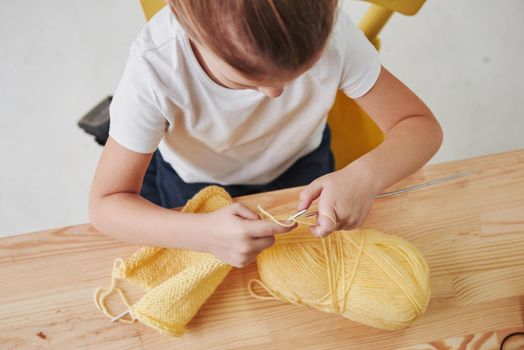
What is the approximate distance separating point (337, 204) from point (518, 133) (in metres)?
1.17

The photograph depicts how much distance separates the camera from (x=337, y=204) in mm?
631

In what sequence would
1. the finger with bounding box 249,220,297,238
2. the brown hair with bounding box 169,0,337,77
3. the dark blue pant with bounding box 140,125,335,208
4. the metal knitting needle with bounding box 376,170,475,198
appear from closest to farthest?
the brown hair with bounding box 169,0,337,77, the finger with bounding box 249,220,297,238, the metal knitting needle with bounding box 376,170,475,198, the dark blue pant with bounding box 140,125,335,208

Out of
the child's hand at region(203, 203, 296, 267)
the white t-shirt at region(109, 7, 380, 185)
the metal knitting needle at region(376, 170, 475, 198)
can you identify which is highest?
the white t-shirt at region(109, 7, 380, 185)

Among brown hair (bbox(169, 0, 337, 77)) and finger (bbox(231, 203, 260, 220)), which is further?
finger (bbox(231, 203, 260, 220))

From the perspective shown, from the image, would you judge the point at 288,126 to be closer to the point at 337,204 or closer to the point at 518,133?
the point at 337,204

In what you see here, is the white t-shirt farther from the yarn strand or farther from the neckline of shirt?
the yarn strand

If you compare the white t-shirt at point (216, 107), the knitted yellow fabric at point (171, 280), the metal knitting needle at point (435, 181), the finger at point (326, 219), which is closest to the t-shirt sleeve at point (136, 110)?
the white t-shirt at point (216, 107)

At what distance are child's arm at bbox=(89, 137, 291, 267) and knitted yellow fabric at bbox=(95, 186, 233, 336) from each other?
22 millimetres

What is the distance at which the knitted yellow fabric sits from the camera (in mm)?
624

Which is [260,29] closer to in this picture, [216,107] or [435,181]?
[216,107]

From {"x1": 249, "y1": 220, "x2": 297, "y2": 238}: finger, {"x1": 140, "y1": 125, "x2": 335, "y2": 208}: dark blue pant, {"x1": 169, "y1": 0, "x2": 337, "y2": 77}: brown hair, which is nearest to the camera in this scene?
{"x1": 169, "y1": 0, "x2": 337, "y2": 77}: brown hair

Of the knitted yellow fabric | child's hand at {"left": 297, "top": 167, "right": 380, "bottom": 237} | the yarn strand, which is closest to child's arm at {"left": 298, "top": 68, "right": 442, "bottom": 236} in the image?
child's hand at {"left": 297, "top": 167, "right": 380, "bottom": 237}

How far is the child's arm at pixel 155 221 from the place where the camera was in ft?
1.99

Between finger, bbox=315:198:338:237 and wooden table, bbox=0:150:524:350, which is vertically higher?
finger, bbox=315:198:338:237
